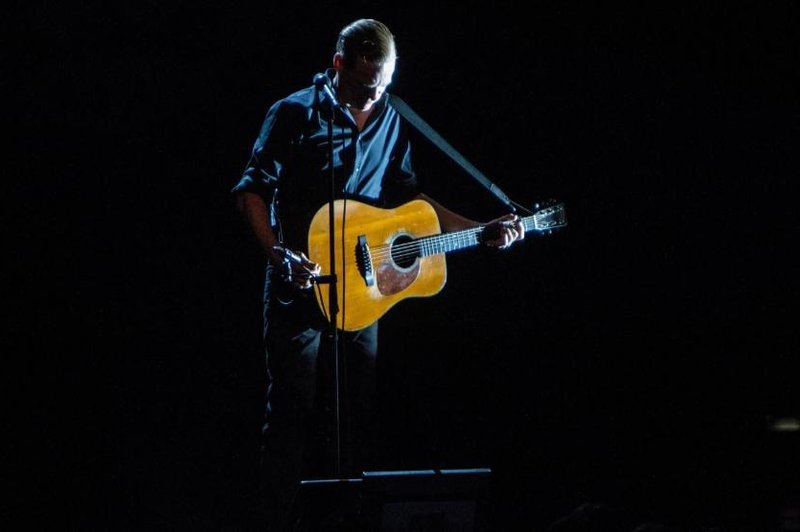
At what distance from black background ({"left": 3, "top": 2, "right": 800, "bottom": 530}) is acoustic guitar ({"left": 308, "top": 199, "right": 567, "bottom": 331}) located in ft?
2.29

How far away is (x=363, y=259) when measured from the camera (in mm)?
3475

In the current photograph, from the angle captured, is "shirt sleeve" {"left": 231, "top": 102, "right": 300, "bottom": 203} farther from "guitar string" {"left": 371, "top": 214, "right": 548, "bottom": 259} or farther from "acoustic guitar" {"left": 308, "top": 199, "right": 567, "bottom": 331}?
"guitar string" {"left": 371, "top": 214, "right": 548, "bottom": 259}

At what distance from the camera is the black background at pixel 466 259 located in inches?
150

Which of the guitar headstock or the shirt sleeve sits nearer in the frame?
the shirt sleeve

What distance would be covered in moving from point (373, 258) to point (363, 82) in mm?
721

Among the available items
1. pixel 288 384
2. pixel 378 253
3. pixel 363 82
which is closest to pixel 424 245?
pixel 378 253

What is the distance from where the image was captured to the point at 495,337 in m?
4.45

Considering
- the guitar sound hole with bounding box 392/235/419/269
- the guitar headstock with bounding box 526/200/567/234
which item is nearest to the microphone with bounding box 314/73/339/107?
the guitar sound hole with bounding box 392/235/419/269

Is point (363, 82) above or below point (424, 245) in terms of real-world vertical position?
above

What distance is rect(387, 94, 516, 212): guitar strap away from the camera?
3.88 m

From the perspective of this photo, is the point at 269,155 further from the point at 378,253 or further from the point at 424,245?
the point at 424,245

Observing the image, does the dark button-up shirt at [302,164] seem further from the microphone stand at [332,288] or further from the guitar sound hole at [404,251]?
the microphone stand at [332,288]

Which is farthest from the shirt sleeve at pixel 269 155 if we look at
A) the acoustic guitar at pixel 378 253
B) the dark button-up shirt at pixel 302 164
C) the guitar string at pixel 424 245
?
the guitar string at pixel 424 245

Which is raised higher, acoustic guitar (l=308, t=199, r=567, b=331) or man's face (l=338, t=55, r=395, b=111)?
man's face (l=338, t=55, r=395, b=111)
